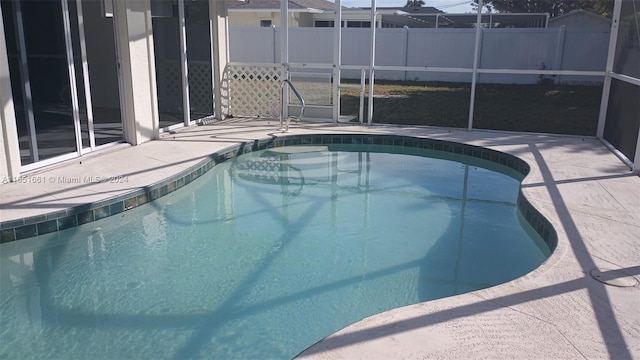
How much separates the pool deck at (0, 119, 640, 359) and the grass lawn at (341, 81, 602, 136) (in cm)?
254

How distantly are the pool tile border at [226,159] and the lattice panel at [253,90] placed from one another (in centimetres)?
173

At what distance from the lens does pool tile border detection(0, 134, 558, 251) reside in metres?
4.41

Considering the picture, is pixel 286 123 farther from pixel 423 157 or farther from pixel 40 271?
pixel 40 271

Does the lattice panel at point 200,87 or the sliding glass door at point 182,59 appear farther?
the lattice panel at point 200,87

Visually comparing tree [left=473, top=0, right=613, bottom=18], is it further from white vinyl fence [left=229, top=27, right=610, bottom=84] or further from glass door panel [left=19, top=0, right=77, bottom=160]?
glass door panel [left=19, top=0, right=77, bottom=160]

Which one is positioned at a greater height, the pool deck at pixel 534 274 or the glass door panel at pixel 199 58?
the glass door panel at pixel 199 58

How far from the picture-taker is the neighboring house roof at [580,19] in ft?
59.0

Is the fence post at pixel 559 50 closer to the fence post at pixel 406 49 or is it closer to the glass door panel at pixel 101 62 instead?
the fence post at pixel 406 49

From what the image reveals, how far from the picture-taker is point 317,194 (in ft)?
20.1

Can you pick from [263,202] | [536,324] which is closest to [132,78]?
[263,202]

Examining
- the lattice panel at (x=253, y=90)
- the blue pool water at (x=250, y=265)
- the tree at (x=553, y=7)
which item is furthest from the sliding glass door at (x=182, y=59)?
the tree at (x=553, y=7)

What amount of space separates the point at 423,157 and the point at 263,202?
10.3ft

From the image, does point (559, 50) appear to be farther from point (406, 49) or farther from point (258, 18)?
point (258, 18)

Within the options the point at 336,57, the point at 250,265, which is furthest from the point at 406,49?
the point at 250,265
